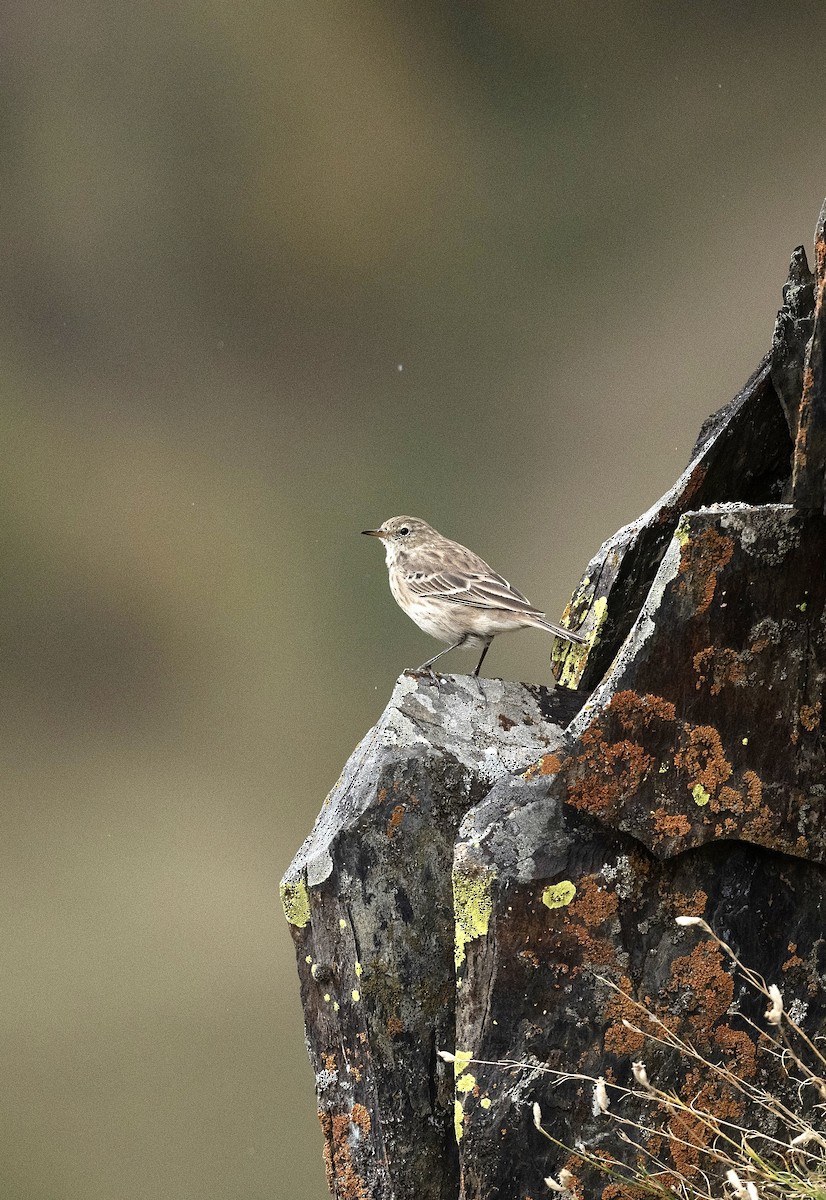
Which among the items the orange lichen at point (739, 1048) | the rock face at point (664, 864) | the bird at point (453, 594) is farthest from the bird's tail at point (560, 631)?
the orange lichen at point (739, 1048)

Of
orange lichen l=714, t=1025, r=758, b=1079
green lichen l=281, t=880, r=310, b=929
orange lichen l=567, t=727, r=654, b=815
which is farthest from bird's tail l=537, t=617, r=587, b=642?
orange lichen l=714, t=1025, r=758, b=1079

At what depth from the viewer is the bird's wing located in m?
4.89

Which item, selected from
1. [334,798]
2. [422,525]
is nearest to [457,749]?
[334,798]

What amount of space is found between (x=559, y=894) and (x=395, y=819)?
0.69 metres

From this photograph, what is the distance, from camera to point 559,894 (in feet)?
11.1

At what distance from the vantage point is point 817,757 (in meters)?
3.39

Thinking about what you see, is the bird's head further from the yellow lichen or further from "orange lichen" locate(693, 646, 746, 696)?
the yellow lichen

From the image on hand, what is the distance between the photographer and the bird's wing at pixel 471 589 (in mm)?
4895

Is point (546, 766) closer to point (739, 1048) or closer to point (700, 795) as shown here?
point (700, 795)

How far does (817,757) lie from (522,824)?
0.82 meters

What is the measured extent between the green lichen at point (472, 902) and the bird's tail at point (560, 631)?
113cm

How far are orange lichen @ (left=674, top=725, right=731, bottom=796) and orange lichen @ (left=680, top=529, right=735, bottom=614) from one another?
0.34m

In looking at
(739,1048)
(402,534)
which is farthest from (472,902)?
(402,534)

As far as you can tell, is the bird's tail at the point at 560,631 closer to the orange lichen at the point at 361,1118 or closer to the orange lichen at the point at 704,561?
the orange lichen at the point at 704,561
